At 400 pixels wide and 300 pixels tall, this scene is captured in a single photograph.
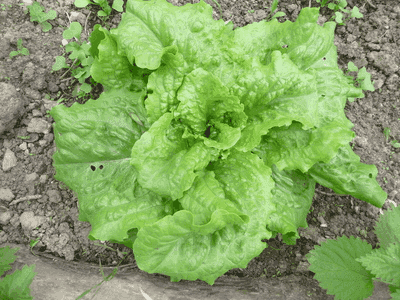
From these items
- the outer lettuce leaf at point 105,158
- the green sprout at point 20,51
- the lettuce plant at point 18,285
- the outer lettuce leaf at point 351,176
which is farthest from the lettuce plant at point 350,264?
the green sprout at point 20,51

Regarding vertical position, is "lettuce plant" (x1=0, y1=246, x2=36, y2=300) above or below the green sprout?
below

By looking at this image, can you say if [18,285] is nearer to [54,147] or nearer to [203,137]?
[54,147]

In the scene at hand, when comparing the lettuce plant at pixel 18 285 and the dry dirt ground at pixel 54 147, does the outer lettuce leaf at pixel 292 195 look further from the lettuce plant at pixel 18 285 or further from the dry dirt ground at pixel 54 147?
the lettuce plant at pixel 18 285

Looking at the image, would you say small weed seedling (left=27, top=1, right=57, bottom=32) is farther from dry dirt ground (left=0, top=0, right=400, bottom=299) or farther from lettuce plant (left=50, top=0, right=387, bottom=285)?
lettuce plant (left=50, top=0, right=387, bottom=285)

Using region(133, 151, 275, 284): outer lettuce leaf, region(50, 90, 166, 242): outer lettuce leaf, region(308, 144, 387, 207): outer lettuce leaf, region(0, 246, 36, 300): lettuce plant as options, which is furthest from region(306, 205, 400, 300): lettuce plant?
region(0, 246, 36, 300): lettuce plant

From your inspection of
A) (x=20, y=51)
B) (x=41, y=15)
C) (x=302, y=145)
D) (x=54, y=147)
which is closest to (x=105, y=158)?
(x=54, y=147)

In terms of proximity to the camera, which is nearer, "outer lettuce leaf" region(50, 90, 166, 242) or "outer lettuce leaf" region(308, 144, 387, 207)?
"outer lettuce leaf" region(50, 90, 166, 242)
